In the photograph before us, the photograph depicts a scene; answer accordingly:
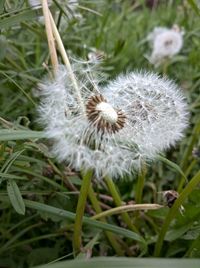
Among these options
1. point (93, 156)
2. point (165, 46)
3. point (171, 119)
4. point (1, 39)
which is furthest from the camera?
point (165, 46)

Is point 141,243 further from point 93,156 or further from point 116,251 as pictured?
point 93,156

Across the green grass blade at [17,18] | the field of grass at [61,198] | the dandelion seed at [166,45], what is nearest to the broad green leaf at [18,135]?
the field of grass at [61,198]

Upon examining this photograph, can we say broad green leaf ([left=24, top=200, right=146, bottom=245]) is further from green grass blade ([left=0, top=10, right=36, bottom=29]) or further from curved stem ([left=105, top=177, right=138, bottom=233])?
green grass blade ([left=0, top=10, right=36, bottom=29])

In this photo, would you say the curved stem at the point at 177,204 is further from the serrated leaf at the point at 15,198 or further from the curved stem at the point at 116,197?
the serrated leaf at the point at 15,198

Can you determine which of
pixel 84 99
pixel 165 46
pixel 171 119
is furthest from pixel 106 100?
pixel 165 46

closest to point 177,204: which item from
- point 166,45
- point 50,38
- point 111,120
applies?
point 111,120

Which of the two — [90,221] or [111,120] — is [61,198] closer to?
[90,221]

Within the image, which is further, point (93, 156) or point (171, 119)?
point (171, 119)

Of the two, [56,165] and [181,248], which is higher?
[56,165]
